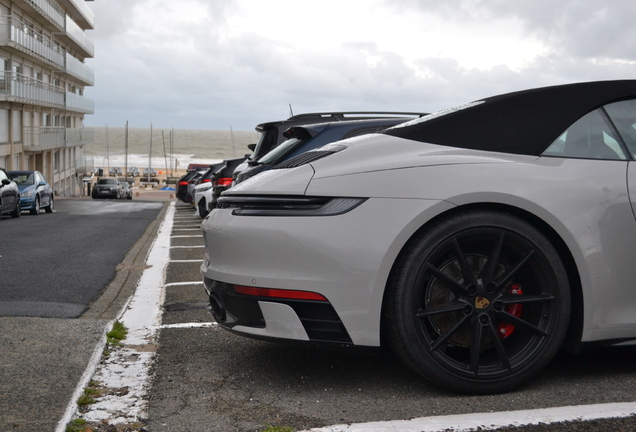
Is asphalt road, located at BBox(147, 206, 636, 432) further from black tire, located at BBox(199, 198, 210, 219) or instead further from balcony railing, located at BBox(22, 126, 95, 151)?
balcony railing, located at BBox(22, 126, 95, 151)

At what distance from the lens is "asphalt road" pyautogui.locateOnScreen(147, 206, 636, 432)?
2.85 m

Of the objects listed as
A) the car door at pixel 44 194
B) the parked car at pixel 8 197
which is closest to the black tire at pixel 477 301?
the parked car at pixel 8 197

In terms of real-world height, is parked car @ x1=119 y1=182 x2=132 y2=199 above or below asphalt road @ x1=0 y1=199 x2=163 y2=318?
below

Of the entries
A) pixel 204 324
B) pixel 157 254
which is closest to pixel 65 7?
pixel 157 254

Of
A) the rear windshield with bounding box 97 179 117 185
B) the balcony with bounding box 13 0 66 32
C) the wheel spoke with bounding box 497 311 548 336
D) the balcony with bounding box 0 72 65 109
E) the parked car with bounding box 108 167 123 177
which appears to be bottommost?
the parked car with bounding box 108 167 123 177

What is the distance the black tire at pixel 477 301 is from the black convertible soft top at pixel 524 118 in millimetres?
399

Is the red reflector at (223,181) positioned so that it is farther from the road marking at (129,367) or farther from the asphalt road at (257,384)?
the asphalt road at (257,384)

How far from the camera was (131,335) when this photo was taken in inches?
176

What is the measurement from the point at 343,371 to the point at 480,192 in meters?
1.15

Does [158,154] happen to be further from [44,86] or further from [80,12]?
[44,86]

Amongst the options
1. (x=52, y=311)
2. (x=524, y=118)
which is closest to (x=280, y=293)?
(x=524, y=118)

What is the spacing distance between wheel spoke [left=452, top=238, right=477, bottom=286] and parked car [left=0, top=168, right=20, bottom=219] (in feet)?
60.0

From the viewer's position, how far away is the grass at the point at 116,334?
4.26 metres

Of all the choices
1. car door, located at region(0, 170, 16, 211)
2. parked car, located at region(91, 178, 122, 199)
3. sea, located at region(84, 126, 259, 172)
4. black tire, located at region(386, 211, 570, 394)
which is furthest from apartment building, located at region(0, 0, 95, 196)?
sea, located at region(84, 126, 259, 172)
